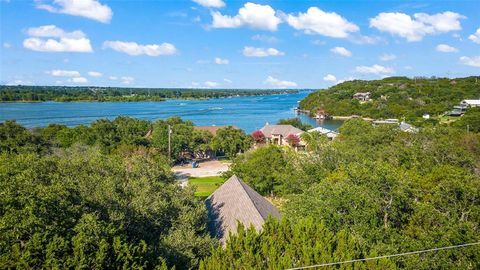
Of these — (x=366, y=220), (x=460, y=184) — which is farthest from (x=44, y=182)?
(x=460, y=184)

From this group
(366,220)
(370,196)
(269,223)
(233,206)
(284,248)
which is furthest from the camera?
(233,206)

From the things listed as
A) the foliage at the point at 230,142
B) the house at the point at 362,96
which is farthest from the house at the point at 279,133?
the house at the point at 362,96

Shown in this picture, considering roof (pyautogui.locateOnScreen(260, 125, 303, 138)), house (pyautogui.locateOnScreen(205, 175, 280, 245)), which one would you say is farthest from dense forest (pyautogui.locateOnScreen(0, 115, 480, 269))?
roof (pyautogui.locateOnScreen(260, 125, 303, 138))

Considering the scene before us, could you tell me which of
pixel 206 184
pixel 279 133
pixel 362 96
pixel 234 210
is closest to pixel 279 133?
pixel 279 133

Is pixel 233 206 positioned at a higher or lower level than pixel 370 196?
lower

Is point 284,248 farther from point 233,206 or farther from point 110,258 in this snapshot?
point 233,206

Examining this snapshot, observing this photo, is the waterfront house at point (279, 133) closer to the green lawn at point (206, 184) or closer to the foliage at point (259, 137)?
the foliage at point (259, 137)

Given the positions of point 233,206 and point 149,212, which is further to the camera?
point 233,206

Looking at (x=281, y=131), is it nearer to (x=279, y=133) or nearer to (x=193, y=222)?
(x=279, y=133)
